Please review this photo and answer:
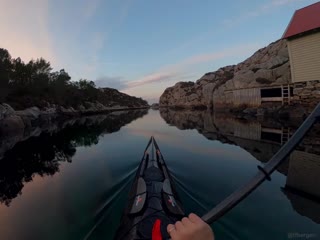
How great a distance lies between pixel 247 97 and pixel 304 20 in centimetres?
1751

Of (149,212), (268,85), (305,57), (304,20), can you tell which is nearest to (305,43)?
(305,57)

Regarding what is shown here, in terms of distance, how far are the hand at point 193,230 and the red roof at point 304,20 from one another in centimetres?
3760

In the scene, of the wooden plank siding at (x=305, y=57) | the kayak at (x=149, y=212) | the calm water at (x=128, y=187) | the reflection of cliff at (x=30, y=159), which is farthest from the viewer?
the wooden plank siding at (x=305, y=57)

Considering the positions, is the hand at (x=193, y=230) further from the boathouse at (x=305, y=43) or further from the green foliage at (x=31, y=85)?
the green foliage at (x=31, y=85)

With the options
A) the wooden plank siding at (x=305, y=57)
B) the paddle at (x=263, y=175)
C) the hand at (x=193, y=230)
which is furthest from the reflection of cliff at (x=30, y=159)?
the wooden plank siding at (x=305, y=57)

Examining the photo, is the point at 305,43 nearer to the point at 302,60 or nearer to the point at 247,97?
the point at 302,60

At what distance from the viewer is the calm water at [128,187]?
7559 mm

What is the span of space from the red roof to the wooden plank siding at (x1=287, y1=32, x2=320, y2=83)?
102 centimetres

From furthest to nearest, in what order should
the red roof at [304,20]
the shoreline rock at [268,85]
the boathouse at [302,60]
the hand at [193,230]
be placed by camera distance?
the shoreline rock at [268,85] < the red roof at [304,20] < the boathouse at [302,60] < the hand at [193,230]

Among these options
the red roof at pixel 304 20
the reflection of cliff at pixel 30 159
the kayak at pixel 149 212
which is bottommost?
the reflection of cliff at pixel 30 159

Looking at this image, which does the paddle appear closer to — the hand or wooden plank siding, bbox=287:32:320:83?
the hand

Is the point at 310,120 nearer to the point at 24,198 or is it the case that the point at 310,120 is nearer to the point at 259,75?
the point at 24,198

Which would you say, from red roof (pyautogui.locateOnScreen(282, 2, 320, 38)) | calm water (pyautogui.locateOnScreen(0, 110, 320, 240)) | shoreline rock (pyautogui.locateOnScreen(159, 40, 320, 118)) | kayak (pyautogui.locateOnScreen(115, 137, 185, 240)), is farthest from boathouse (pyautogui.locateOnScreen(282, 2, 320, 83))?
kayak (pyautogui.locateOnScreen(115, 137, 185, 240))

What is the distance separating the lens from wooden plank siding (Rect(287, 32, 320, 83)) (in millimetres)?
31902
